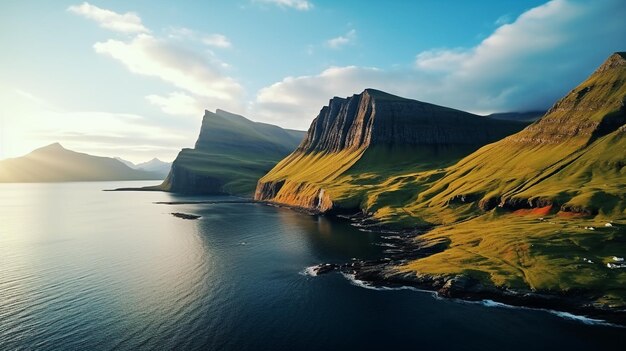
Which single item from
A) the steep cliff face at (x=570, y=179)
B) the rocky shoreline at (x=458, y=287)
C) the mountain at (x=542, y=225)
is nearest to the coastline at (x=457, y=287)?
the rocky shoreline at (x=458, y=287)

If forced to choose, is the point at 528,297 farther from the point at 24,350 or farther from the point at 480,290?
the point at 24,350

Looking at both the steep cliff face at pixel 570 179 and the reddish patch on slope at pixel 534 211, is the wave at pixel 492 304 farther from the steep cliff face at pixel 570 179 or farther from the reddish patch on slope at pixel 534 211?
the reddish patch on slope at pixel 534 211

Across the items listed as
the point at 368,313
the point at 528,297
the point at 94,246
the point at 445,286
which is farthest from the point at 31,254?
the point at 528,297

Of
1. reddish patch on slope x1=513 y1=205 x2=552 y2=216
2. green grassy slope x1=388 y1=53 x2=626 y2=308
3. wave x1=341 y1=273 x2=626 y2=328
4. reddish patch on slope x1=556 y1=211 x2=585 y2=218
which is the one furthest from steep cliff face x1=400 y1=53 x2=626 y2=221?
wave x1=341 y1=273 x2=626 y2=328

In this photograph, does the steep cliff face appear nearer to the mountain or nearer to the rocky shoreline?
the mountain

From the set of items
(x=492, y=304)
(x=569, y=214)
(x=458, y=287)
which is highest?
(x=569, y=214)

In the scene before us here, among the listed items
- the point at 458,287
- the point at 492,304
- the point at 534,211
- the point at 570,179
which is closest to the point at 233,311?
the point at 458,287

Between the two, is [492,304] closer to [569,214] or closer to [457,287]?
[457,287]
